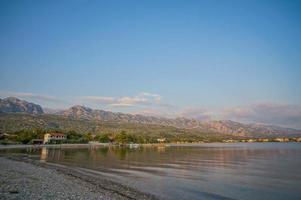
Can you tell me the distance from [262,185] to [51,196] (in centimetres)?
3028

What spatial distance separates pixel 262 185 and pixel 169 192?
1576cm

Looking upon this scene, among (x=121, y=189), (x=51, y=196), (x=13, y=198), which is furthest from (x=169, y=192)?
(x=13, y=198)

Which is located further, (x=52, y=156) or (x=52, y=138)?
(x=52, y=138)

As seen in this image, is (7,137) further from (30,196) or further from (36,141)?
(30,196)

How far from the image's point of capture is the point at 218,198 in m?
33.0

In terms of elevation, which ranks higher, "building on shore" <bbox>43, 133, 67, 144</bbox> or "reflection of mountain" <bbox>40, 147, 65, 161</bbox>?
"building on shore" <bbox>43, 133, 67, 144</bbox>

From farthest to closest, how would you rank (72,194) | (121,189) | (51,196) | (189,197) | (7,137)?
(7,137)
(121,189)
(189,197)
(72,194)
(51,196)

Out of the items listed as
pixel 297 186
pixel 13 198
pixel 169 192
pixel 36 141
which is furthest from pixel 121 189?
pixel 36 141

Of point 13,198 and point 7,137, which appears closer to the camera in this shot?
A: point 13,198

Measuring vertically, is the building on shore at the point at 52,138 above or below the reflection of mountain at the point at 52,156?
above

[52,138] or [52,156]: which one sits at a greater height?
[52,138]

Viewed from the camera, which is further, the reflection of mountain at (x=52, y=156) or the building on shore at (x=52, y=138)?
the building on shore at (x=52, y=138)

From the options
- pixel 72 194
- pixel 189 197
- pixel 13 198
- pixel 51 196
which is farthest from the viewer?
pixel 189 197

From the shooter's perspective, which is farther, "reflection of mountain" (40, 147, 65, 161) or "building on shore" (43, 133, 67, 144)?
"building on shore" (43, 133, 67, 144)
